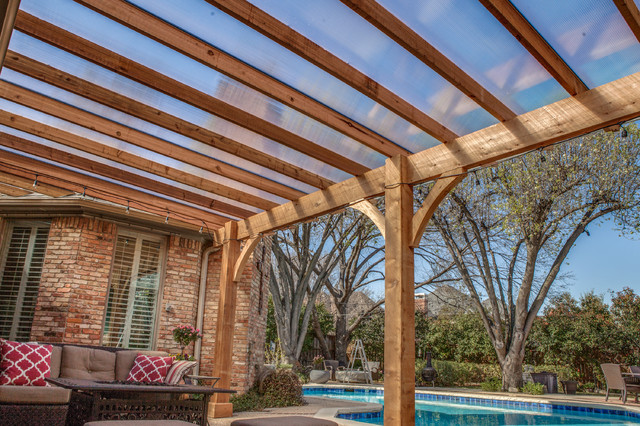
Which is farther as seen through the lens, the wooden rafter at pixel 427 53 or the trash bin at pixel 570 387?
the trash bin at pixel 570 387

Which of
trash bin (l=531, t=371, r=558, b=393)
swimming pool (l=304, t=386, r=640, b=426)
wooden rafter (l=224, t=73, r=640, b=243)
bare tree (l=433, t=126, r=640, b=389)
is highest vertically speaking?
bare tree (l=433, t=126, r=640, b=389)

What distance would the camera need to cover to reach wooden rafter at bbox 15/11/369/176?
11.5ft

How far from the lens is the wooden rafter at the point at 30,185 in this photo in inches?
241

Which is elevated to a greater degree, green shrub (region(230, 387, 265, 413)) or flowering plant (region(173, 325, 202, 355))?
flowering plant (region(173, 325, 202, 355))

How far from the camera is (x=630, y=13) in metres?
2.92

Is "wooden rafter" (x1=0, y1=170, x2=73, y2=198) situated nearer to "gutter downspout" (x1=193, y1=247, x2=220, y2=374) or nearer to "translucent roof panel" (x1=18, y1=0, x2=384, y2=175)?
"gutter downspout" (x1=193, y1=247, x2=220, y2=374)

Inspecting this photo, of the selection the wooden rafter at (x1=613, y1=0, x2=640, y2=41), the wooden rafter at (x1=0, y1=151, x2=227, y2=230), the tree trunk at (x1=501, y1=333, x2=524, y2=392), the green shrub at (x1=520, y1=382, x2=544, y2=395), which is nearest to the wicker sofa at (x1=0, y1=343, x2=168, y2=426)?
the wooden rafter at (x1=0, y1=151, x2=227, y2=230)

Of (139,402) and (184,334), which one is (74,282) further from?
(139,402)

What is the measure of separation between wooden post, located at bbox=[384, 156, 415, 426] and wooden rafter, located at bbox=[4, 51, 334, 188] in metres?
1.14

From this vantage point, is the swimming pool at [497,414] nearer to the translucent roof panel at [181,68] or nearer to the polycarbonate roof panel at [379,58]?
the translucent roof panel at [181,68]

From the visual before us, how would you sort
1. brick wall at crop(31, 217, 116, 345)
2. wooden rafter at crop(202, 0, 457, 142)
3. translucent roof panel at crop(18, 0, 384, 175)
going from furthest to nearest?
brick wall at crop(31, 217, 116, 345) < translucent roof panel at crop(18, 0, 384, 175) < wooden rafter at crop(202, 0, 457, 142)

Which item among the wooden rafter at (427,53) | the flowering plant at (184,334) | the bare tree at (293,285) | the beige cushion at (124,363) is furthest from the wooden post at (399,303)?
the bare tree at (293,285)

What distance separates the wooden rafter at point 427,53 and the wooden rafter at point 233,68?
1071 millimetres

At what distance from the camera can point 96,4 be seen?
320 centimetres
